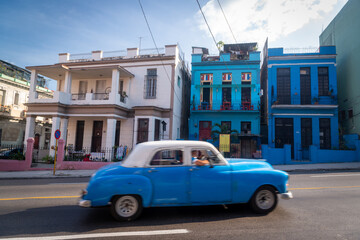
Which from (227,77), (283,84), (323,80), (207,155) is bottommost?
(207,155)

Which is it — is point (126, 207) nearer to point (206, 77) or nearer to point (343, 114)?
point (206, 77)

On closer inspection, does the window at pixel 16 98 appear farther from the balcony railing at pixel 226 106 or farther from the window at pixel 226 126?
the window at pixel 226 126

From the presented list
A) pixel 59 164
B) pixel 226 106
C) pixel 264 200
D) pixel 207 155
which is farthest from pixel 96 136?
pixel 264 200

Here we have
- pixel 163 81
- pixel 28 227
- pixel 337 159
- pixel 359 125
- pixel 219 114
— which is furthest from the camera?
pixel 219 114

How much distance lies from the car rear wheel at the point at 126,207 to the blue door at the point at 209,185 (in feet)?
3.87

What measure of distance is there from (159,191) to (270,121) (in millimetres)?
17679

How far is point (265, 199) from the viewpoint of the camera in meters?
4.88

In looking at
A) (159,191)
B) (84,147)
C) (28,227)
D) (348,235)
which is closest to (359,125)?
(348,235)

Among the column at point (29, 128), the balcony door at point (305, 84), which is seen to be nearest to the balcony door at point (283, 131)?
the balcony door at point (305, 84)

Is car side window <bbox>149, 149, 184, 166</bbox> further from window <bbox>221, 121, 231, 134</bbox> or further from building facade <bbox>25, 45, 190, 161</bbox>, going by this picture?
window <bbox>221, 121, 231, 134</bbox>

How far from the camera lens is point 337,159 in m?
16.5

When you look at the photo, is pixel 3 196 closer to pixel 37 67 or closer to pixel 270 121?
pixel 37 67

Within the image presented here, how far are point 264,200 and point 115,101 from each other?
14.9m

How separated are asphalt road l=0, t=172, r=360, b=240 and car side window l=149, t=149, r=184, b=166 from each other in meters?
1.16
